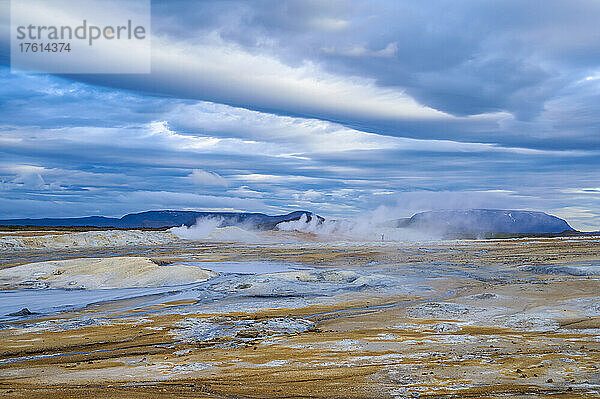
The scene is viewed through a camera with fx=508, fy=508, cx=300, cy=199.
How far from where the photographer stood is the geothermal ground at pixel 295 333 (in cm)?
1182

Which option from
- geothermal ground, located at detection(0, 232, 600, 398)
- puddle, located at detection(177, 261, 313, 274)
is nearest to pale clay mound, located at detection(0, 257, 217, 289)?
geothermal ground, located at detection(0, 232, 600, 398)

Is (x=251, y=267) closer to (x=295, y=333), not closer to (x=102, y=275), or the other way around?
A: (x=102, y=275)

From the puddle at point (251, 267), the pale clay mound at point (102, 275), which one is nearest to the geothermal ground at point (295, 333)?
the pale clay mound at point (102, 275)

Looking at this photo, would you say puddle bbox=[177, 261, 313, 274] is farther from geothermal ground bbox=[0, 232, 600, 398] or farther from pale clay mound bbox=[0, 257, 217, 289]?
geothermal ground bbox=[0, 232, 600, 398]

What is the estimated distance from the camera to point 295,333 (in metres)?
19.6

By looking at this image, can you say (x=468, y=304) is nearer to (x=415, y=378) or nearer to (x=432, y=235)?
(x=415, y=378)

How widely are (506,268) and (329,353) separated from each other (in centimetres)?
3566

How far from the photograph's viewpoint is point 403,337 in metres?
17.9

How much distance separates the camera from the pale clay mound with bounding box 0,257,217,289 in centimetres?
3597

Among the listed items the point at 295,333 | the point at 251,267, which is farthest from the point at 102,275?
the point at 295,333

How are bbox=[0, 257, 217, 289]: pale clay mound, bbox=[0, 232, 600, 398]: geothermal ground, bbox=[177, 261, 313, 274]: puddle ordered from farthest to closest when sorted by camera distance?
bbox=[177, 261, 313, 274]: puddle < bbox=[0, 257, 217, 289]: pale clay mound < bbox=[0, 232, 600, 398]: geothermal ground

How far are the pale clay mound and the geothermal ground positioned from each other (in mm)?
165

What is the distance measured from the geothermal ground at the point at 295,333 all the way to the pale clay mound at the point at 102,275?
165 millimetres

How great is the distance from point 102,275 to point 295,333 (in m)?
23.2
